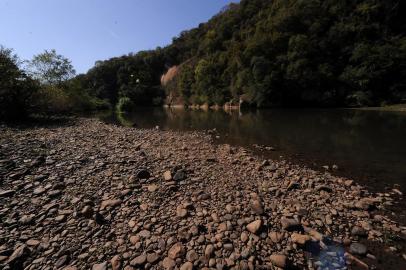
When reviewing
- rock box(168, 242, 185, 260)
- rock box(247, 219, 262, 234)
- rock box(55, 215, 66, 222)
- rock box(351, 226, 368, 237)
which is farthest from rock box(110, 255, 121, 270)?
rock box(351, 226, 368, 237)

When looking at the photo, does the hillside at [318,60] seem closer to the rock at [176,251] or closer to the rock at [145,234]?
the rock at [176,251]

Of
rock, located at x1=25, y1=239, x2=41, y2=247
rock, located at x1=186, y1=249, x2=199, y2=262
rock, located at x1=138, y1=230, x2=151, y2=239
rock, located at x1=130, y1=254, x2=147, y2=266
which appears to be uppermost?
rock, located at x1=25, y1=239, x2=41, y2=247

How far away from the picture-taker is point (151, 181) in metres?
6.79

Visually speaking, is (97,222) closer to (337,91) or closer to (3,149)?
(3,149)

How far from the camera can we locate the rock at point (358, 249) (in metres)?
4.17

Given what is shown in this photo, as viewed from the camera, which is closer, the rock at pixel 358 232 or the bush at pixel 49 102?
the rock at pixel 358 232

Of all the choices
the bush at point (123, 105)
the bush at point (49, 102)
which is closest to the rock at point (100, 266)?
the bush at point (49, 102)

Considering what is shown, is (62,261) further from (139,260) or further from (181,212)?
(181,212)

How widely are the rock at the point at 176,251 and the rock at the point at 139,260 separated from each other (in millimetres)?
449

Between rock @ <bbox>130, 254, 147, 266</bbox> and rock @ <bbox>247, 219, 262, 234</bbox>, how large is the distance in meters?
2.20

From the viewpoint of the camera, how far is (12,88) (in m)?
19.4

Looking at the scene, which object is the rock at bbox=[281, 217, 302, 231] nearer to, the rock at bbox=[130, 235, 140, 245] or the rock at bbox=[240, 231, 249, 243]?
the rock at bbox=[240, 231, 249, 243]

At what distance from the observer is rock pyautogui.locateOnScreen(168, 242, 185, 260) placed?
3949 mm

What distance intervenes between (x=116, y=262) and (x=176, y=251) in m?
1.06
